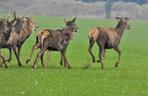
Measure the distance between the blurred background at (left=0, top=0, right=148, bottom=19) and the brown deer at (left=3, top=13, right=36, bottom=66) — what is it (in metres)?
87.2

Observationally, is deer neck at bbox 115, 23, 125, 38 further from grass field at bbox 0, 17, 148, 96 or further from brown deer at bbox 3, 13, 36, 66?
brown deer at bbox 3, 13, 36, 66

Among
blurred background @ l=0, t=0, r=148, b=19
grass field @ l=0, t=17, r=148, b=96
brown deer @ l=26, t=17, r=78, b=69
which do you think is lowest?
blurred background @ l=0, t=0, r=148, b=19

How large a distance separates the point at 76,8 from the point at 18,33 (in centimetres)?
9559

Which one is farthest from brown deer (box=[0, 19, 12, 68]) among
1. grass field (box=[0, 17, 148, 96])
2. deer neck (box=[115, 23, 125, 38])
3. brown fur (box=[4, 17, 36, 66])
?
deer neck (box=[115, 23, 125, 38])

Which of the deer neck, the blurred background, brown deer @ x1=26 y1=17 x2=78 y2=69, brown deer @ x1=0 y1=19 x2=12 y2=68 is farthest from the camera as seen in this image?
the blurred background

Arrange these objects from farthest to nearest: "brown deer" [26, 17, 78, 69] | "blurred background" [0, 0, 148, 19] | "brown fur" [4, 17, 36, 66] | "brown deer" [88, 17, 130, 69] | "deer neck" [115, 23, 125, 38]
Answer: "blurred background" [0, 0, 148, 19], "deer neck" [115, 23, 125, 38], "brown deer" [88, 17, 130, 69], "brown fur" [4, 17, 36, 66], "brown deer" [26, 17, 78, 69]

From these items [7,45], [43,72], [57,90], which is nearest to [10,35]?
[7,45]

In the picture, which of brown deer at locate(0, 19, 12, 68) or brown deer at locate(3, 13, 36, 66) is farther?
brown deer at locate(3, 13, 36, 66)

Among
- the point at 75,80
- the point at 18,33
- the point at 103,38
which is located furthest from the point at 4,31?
the point at 75,80

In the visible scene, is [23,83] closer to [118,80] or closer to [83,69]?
[118,80]

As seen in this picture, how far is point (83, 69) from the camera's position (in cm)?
2619

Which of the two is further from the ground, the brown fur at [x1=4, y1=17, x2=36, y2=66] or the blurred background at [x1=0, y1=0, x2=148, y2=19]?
the brown fur at [x1=4, y1=17, x2=36, y2=66]

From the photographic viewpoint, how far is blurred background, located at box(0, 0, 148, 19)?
391 ft

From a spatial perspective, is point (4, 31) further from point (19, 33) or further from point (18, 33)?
point (19, 33)
